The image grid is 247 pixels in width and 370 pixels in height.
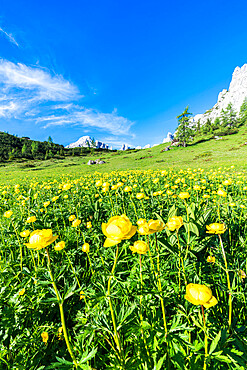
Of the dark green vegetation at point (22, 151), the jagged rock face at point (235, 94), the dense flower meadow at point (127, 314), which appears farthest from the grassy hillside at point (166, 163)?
the jagged rock face at point (235, 94)

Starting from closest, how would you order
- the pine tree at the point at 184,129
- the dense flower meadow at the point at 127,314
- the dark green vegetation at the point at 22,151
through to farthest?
the dense flower meadow at the point at 127,314
the pine tree at the point at 184,129
the dark green vegetation at the point at 22,151

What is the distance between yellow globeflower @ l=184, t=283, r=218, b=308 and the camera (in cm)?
77

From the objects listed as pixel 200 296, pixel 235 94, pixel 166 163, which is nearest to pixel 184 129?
pixel 166 163

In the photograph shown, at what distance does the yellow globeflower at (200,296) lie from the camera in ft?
2.52

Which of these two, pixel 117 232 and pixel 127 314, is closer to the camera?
pixel 117 232

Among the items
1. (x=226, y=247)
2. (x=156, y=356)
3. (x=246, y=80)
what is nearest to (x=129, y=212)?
(x=226, y=247)

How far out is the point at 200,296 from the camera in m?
0.79

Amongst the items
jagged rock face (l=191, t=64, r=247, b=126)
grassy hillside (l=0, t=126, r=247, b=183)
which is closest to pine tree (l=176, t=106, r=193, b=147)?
grassy hillside (l=0, t=126, r=247, b=183)

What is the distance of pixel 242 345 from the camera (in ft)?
3.24

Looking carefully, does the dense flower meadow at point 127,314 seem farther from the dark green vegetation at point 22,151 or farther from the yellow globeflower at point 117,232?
the dark green vegetation at point 22,151

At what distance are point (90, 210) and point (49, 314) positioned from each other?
6.97 ft

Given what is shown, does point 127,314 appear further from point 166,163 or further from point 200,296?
point 166,163

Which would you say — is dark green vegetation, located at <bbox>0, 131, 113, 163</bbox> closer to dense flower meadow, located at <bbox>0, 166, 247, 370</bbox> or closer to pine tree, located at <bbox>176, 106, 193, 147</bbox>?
pine tree, located at <bbox>176, 106, 193, 147</bbox>

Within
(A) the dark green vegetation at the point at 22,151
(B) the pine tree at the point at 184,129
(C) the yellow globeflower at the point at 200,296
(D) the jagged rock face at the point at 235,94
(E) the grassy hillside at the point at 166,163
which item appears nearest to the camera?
(C) the yellow globeflower at the point at 200,296
